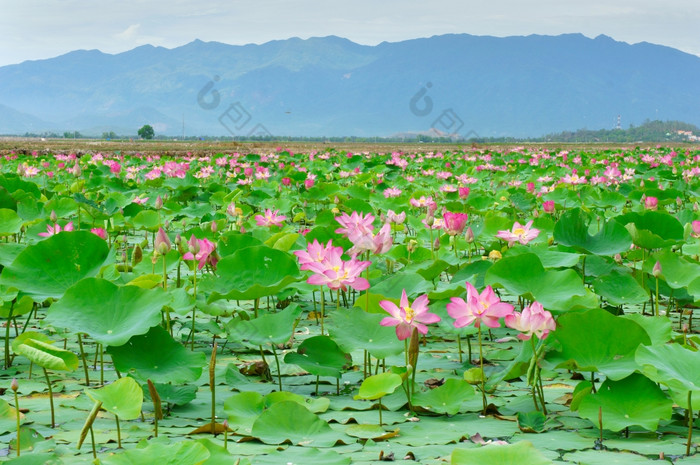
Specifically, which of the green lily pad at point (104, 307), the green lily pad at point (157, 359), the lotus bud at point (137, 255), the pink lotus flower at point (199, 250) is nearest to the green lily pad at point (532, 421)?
the green lily pad at point (157, 359)

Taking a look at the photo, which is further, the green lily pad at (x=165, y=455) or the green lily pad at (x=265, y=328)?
the green lily pad at (x=265, y=328)

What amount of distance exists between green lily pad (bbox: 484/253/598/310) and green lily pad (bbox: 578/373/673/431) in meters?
0.54

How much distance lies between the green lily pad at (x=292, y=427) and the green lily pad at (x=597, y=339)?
668 millimetres

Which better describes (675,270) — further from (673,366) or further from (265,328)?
(265,328)

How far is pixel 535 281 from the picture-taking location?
2432 mm

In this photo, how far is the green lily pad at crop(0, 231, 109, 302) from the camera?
2.31m

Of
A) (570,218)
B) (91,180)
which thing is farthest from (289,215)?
(570,218)

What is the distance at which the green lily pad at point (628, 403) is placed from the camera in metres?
1.70

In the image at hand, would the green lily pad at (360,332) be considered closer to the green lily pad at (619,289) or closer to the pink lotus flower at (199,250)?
the pink lotus flower at (199,250)

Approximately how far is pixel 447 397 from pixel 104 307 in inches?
41.8

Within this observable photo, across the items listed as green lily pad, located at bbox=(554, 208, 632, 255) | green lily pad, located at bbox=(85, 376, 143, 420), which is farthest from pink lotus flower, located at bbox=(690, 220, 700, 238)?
green lily pad, located at bbox=(85, 376, 143, 420)

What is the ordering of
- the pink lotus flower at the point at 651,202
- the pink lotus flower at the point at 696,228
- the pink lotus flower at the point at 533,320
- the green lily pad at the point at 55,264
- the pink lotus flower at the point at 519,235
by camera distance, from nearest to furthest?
the pink lotus flower at the point at 533,320, the green lily pad at the point at 55,264, the pink lotus flower at the point at 519,235, the pink lotus flower at the point at 696,228, the pink lotus flower at the point at 651,202

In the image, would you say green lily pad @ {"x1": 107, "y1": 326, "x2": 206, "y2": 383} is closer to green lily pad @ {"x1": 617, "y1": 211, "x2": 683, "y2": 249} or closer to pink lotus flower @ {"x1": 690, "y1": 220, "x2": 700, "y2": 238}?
green lily pad @ {"x1": 617, "y1": 211, "x2": 683, "y2": 249}

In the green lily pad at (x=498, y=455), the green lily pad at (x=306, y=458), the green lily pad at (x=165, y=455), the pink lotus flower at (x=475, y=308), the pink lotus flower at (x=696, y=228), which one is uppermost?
the pink lotus flower at (x=696, y=228)
